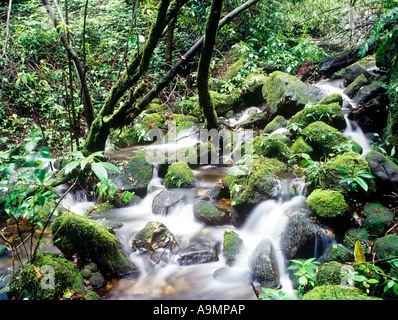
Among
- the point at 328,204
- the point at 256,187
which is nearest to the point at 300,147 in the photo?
the point at 256,187

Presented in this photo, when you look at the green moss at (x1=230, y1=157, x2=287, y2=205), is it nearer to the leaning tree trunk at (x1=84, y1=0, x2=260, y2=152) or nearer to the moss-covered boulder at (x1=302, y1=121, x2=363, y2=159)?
the moss-covered boulder at (x1=302, y1=121, x2=363, y2=159)

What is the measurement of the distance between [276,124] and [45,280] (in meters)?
6.44

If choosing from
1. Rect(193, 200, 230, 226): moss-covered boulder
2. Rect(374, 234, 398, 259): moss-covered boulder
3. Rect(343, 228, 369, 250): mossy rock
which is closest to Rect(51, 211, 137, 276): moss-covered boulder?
Rect(193, 200, 230, 226): moss-covered boulder

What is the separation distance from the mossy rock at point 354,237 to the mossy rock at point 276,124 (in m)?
3.94

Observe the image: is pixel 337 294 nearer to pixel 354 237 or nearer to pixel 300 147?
pixel 354 237

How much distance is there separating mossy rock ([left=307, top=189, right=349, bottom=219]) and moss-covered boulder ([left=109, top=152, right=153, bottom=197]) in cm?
349

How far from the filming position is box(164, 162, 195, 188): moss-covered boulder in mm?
5496

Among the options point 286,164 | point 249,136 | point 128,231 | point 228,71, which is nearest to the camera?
point 128,231

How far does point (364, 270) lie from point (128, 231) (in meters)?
3.55

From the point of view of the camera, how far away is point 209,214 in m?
4.52

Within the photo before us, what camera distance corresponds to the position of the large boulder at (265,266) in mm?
3191
